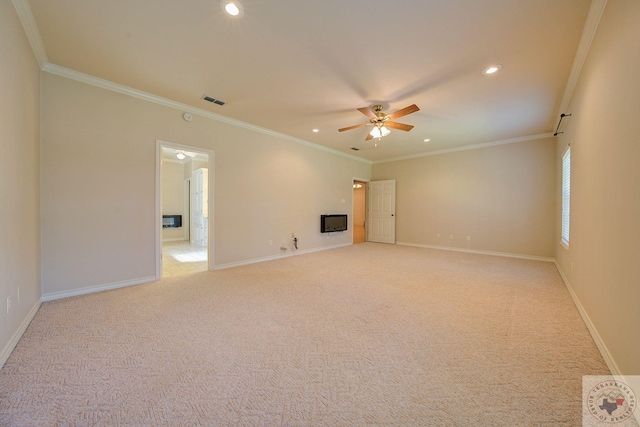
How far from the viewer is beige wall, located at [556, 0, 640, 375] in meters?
1.46

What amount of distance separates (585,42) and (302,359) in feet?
12.4

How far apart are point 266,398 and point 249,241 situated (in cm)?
355

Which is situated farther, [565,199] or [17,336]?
[565,199]

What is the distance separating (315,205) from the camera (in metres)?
6.16

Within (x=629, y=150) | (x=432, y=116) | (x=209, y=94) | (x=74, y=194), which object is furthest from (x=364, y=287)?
(x=74, y=194)

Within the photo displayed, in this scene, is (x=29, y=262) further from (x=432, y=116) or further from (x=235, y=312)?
(x=432, y=116)

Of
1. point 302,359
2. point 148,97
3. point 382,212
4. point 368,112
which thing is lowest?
point 302,359

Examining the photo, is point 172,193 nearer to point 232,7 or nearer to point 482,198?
point 232,7

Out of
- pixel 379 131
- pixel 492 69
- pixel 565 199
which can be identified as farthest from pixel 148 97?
pixel 565 199

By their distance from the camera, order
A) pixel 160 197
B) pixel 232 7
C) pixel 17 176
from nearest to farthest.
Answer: pixel 232 7
pixel 17 176
pixel 160 197

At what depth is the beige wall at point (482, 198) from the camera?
5.26m

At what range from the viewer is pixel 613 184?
70.1 inches

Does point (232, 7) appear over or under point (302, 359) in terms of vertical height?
over

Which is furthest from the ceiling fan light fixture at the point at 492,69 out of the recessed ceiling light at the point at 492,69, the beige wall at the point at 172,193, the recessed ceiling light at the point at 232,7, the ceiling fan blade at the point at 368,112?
the beige wall at the point at 172,193
